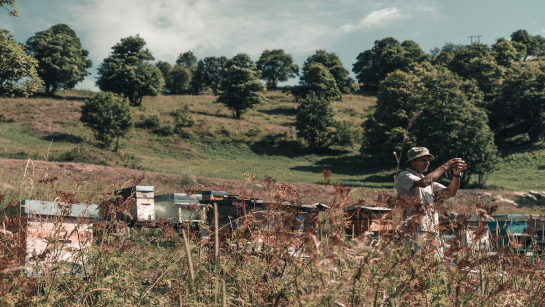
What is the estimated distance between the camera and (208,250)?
10.2 feet

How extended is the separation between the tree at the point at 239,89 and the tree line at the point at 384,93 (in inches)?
6.2

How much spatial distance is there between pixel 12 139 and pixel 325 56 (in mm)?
63275

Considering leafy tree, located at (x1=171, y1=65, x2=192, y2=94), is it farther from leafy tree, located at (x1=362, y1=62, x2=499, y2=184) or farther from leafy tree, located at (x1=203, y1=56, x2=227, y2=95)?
leafy tree, located at (x1=362, y1=62, x2=499, y2=184)

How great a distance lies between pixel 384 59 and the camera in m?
91.0

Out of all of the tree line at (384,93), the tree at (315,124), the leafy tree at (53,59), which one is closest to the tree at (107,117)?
the tree line at (384,93)

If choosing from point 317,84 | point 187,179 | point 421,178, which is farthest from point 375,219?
point 317,84

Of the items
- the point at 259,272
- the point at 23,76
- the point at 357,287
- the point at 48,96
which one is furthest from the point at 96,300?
the point at 48,96

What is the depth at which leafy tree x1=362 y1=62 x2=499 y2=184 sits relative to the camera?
41812 millimetres

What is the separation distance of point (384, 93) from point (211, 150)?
75.6 ft

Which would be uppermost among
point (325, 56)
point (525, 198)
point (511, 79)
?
point (325, 56)

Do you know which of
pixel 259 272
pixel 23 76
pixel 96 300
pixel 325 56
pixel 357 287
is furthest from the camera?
pixel 325 56

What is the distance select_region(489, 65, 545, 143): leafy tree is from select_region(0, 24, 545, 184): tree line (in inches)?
4.7

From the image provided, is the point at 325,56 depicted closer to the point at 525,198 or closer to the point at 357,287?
the point at 525,198

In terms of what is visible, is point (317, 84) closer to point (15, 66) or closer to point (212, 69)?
point (212, 69)
